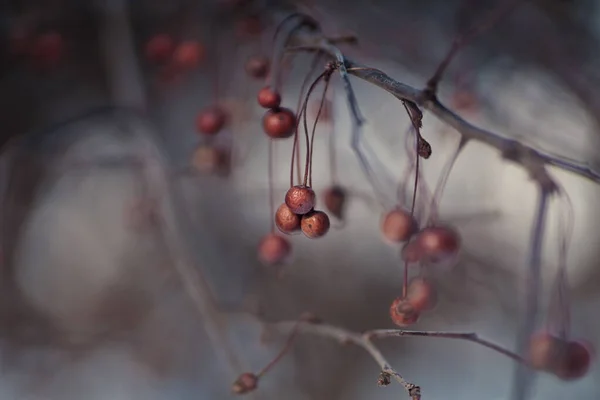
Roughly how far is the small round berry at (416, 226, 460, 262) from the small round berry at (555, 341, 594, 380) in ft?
0.61

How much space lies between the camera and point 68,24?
202 cm

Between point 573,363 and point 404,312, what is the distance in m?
0.23

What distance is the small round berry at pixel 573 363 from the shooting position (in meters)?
0.76

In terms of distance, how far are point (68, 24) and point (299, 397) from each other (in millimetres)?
1518

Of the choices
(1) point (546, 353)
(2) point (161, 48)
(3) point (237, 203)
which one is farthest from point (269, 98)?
(3) point (237, 203)

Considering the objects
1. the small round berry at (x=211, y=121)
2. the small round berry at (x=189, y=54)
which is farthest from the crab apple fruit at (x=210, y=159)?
the small round berry at (x=189, y=54)

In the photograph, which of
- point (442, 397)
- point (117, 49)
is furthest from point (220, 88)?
point (442, 397)

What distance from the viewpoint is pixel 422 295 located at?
81cm

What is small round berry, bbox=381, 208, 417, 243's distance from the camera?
807 mm

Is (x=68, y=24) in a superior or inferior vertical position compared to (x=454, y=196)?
superior

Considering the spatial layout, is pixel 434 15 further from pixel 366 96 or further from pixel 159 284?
pixel 159 284

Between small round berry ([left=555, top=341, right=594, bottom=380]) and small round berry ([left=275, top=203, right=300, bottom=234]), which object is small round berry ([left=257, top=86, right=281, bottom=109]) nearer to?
small round berry ([left=275, top=203, right=300, bottom=234])

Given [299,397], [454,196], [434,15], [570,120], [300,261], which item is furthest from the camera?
[300,261]

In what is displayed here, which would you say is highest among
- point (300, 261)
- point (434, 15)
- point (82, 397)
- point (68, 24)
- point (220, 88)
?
point (434, 15)
